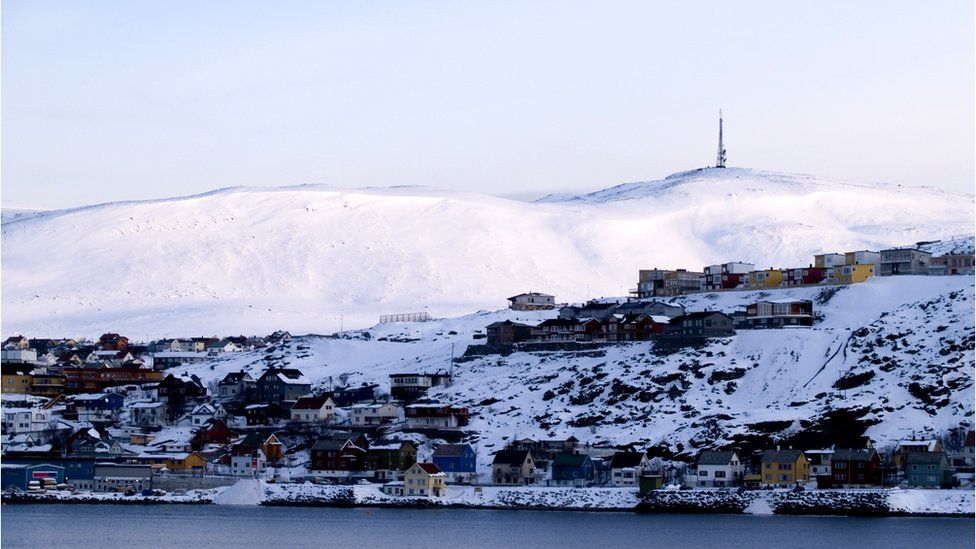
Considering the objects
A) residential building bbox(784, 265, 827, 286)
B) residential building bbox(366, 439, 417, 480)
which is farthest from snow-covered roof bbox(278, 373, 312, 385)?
residential building bbox(784, 265, 827, 286)

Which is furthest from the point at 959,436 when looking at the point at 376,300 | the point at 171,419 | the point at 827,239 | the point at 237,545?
the point at 827,239

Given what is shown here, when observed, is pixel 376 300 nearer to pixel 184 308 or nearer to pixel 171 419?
pixel 184 308

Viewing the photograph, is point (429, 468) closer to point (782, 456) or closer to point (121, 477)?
point (121, 477)

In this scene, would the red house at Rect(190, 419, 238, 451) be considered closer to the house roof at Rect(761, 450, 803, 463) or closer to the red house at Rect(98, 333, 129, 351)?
the house roof at Rect(761, 450, 803, 463)

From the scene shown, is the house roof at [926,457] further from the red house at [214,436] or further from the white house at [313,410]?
the red house at [214,436]

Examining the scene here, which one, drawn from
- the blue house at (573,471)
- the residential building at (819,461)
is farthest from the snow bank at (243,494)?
the residential building at (819,461)

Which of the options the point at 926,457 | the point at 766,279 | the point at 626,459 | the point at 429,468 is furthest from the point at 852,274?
the point at 429,468
